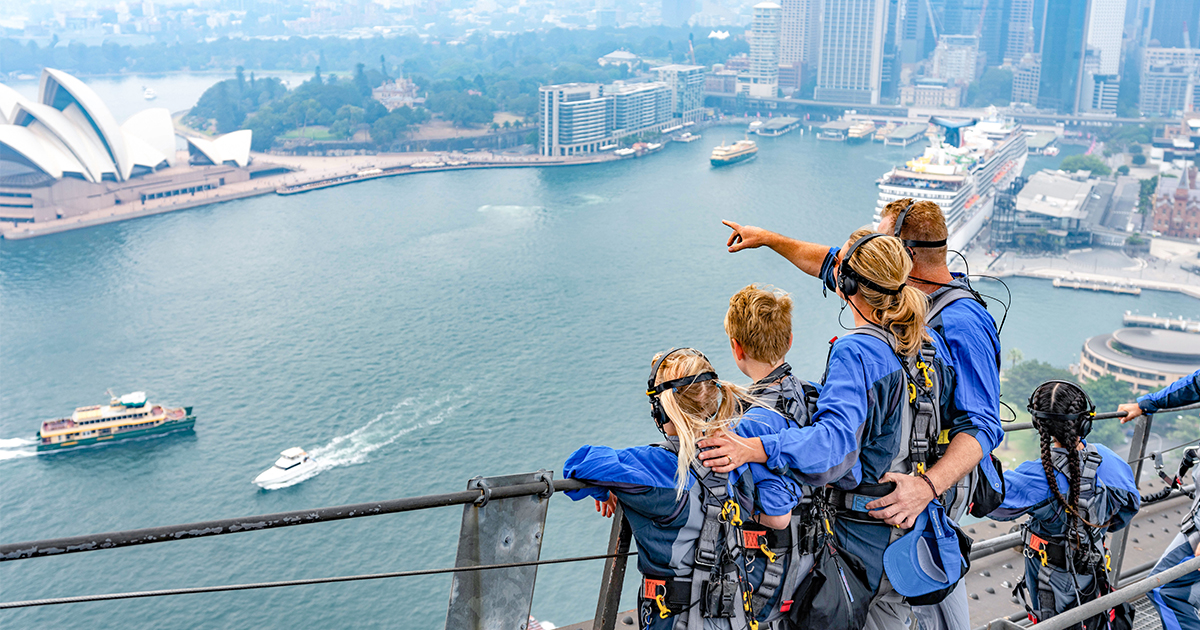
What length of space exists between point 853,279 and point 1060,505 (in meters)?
0.39

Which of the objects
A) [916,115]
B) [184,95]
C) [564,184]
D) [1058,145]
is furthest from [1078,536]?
[184,95]

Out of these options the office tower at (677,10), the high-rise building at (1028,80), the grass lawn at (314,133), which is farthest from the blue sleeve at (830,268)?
the office tower at (677,10)

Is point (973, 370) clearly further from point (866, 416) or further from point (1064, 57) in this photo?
point (1064, 57)

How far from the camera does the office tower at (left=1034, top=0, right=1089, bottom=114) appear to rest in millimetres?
29828

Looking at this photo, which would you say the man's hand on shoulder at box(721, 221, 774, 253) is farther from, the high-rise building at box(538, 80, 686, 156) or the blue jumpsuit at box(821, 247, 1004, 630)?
the high-rise building at box(538, 80, 686, 156)

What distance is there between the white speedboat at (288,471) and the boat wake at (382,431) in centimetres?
1

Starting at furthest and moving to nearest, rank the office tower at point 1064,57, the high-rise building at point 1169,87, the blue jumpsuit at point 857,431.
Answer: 1. the office tower at point 1064,57
2. the high-rise building at point 1169,87
3. the blue jumpsuit at point 857,431

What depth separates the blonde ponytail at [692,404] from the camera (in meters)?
0.72

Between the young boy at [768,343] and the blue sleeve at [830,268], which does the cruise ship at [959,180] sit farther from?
the young boy at [768,343]

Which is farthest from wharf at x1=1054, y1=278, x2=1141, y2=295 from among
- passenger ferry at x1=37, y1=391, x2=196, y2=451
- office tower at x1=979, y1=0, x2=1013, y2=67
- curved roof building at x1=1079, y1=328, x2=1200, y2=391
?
office tower at x1=979, y1=0, x2=1013, y2=67

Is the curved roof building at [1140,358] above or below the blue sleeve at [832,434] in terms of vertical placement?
below

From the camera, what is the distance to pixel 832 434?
29.3 inches

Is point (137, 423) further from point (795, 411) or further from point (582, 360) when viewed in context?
point (795, 411)

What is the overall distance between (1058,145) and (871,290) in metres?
28.7
